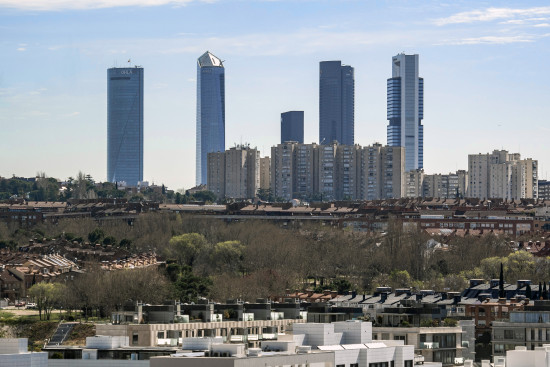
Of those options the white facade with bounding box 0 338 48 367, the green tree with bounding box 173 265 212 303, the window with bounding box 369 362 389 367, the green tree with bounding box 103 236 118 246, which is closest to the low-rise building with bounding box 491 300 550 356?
the window with bounding box 369 362 389 367

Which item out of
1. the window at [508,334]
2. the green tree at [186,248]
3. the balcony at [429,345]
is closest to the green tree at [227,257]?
the green tree at [186,248]

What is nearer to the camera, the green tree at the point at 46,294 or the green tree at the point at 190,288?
the green tree at the point at 190,288

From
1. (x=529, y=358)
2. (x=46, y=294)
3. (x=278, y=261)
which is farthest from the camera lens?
(x=278, y=261)

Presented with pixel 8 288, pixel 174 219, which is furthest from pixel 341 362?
pixel 174 219

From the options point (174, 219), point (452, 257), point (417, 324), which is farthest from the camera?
point (174, 219)

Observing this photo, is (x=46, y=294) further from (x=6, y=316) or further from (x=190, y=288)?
(x=190, y=288)

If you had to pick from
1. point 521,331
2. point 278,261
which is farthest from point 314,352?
point 278,261

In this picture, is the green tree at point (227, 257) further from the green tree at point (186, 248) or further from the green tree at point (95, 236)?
the green tree at point (95, 236)

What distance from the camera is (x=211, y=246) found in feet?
507

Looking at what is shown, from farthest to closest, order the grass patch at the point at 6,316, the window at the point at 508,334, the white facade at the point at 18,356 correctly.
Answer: the grass patch at the point at 6,316
the window at the point at 508,334
the white facade at the point at 18,356

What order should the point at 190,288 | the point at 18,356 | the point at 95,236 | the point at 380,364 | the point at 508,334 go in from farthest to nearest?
the point at 95,236 < the point at 190,288 < the point at 508,334 < the point at 380,364 < the point at 18,356

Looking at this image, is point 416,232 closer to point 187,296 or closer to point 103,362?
point 187,296

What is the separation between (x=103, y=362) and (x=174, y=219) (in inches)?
6109

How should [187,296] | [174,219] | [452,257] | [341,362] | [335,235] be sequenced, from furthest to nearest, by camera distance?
[174,219]
[335,235]
[452,257]
[187,296]
[341,362]
